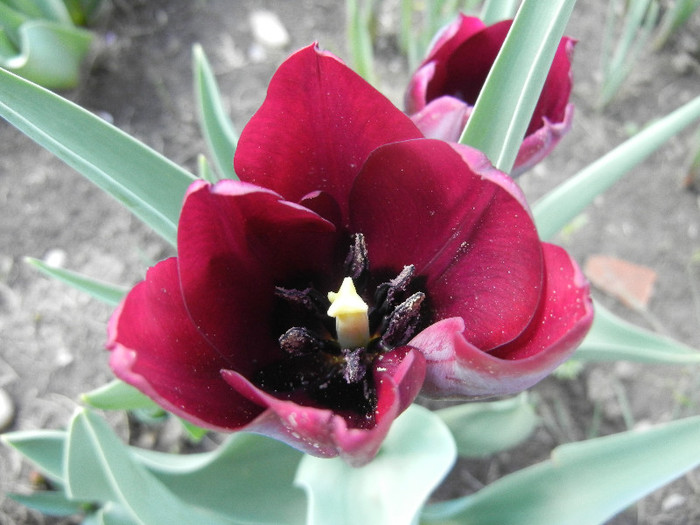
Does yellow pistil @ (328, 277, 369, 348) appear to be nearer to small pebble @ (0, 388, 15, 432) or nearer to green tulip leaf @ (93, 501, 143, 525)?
green tulip leaf @ (93, 501, 143, 525)

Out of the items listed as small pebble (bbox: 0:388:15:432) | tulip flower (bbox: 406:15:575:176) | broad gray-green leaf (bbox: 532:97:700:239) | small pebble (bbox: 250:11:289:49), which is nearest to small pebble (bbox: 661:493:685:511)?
broad gray-green leaf (bbox: 532:97:700:239)

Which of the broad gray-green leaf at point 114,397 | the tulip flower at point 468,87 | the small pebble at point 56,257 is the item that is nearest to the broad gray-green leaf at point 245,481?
the broad gray-green leaf at point 114,397

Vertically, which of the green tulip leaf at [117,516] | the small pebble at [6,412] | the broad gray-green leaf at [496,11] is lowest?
the small pebble at [6,412]

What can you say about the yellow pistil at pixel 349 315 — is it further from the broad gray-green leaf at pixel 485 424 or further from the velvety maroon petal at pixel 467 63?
the broad gray-green leaf at pixel 485 424

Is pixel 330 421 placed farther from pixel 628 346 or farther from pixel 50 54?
pixel 50 54

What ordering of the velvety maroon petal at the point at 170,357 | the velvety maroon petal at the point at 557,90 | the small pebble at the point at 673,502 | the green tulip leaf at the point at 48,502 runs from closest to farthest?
the velvety maroon petal at the point at 170,357 < the velvety maroon petal at the point at 557,90 < the green tulip leaf at the point at 48,502 < the small pebble at the point at 673,502

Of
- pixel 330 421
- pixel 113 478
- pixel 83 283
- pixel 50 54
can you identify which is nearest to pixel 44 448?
pixel 83 283

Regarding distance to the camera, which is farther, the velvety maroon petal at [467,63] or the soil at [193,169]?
the soil at [193,169]
